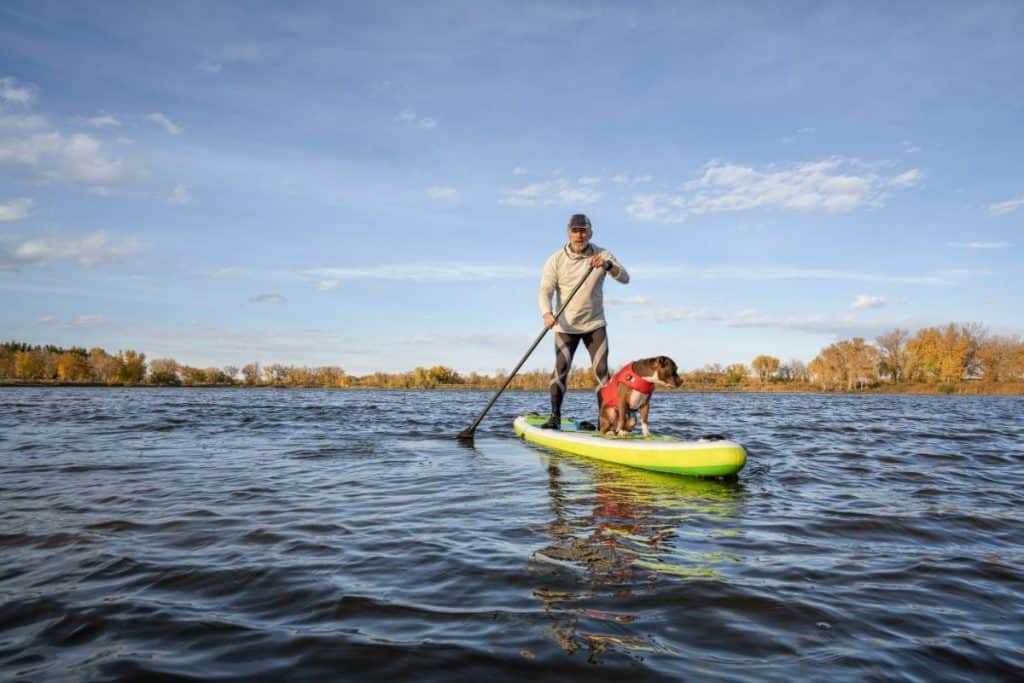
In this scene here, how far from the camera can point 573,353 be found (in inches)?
424

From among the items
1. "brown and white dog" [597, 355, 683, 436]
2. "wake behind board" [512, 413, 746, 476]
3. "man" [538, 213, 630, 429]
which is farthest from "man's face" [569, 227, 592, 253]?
"wake behind board" [512, 413, 746, 476]

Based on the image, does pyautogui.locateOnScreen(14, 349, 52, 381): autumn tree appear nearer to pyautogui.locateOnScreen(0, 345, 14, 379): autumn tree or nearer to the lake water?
pyautogui.locateOnScreen(0, 345, 14, 379): autumn tree

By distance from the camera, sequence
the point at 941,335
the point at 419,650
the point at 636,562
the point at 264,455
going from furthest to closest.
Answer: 1. the point at 941,335
2. the point at 264,455
3. the point at 636,562
4. the point at 419,650

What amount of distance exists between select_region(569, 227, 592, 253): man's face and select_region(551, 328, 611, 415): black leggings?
148cm

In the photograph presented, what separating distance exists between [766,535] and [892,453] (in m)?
6.82

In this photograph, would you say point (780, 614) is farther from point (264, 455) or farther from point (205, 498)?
point (264, 455)

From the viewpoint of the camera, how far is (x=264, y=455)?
9.33m

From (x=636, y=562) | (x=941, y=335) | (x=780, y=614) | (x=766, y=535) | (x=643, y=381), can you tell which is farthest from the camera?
(x=941, y=335)

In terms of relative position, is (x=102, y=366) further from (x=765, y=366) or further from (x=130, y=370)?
(x=765, y=366)

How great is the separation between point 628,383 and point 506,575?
520cm

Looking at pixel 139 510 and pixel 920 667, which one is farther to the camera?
pixel 139 510

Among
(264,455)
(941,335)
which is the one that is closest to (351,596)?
(264,455)

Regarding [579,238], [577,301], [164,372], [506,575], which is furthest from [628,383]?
[164,372]

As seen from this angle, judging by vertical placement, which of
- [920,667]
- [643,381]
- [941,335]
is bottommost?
[920,667]
